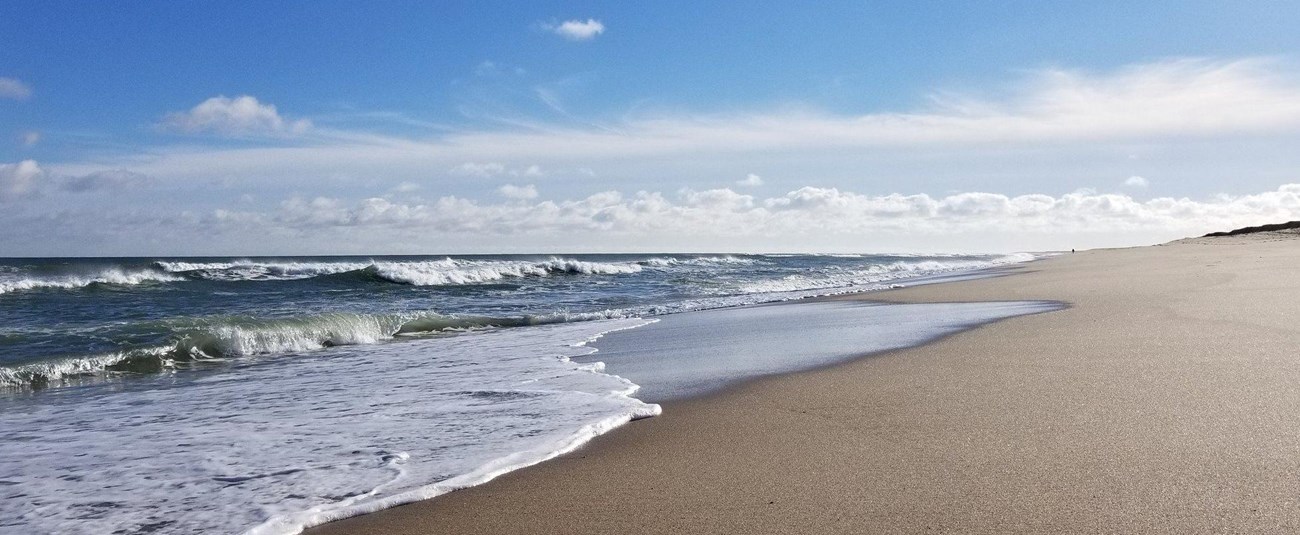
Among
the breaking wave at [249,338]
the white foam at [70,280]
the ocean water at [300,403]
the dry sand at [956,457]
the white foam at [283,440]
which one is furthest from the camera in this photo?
the white foam at [70,280]

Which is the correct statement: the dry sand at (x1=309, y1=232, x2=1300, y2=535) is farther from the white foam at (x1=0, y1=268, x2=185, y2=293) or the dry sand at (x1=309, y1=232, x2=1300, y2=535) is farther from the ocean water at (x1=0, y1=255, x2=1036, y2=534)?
the white foam at (x1=0, y1=268, x2=185, y2=293)

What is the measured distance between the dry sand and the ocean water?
1.48 feet

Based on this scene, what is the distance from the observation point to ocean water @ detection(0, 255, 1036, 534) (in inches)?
134

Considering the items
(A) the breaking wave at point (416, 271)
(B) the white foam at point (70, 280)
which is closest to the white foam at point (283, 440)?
(B) the white foam at point (70, 280)

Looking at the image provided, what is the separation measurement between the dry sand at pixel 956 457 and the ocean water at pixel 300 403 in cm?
45

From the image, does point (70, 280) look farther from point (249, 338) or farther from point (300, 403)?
point (300, 403)

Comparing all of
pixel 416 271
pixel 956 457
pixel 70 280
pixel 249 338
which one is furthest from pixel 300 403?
pixel 70 280

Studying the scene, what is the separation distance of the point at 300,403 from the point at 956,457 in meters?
4.36

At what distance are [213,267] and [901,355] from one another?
117 feet

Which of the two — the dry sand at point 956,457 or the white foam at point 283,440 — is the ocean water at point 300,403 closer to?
the white foam at point 283,440

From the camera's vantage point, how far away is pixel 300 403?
5660mm

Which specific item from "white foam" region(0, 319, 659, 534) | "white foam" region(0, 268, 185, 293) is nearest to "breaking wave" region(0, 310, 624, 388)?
"white foam" region(0, 319, 659, 534)

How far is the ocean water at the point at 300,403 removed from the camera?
11.2ft

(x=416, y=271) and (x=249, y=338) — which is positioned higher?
(x=416, y=271)
